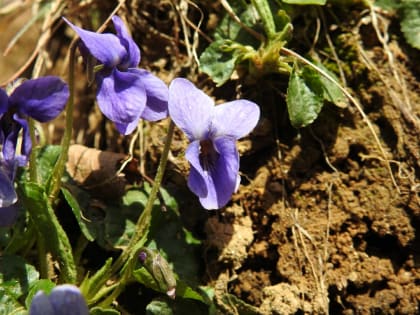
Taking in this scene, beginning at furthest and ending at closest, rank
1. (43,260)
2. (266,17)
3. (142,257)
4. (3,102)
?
(266,17) < (43,260) < (142,257) < (3,102)

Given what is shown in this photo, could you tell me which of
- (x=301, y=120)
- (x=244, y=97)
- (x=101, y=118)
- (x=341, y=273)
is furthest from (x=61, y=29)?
(x=341, y=273)

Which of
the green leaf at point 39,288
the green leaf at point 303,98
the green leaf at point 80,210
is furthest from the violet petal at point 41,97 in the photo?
the green leaf at point 303,98

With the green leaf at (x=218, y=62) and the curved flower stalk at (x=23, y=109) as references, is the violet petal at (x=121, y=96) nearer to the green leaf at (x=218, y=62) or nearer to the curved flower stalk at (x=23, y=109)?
the curved flower stalk at (x=23, y=109)

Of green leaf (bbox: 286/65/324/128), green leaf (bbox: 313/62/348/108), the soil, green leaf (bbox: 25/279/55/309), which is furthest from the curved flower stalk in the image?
green leaf (bbox: 313/62/348/108)

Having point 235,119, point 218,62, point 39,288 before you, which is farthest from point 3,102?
point 218,62

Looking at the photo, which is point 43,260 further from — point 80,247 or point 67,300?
point 67,300
